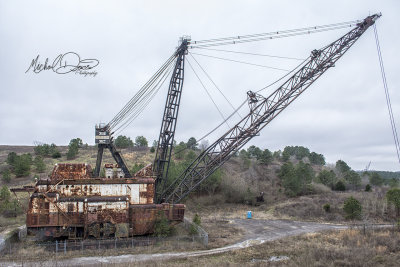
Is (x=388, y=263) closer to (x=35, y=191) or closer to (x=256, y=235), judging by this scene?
(x=256, y=235)

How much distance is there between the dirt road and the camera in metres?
13.6

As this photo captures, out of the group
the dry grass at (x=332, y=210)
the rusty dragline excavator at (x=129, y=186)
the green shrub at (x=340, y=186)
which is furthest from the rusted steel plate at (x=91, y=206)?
the green shrub at (x=340, y=186)

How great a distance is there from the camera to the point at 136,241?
16.4 meters

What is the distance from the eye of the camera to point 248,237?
18.9m

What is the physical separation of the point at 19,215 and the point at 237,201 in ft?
73.3

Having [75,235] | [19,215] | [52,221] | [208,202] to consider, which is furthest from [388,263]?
[19,215]

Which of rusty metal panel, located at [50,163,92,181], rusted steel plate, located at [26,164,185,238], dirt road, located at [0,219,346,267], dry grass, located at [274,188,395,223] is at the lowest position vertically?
dirt road, located at [0,219,346,267]

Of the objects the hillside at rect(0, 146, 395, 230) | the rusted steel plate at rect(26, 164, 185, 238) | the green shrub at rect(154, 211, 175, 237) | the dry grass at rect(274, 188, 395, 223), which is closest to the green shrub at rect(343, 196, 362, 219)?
the dry grass at rect(274, 188, 395, 223)

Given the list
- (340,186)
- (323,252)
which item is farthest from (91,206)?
(340,186)

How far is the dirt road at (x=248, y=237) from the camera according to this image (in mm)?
13583

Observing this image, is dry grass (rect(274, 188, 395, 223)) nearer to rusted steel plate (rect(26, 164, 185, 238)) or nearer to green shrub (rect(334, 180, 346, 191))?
green shrub (rect(334, 180, 346, 191))

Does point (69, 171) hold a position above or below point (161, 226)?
above

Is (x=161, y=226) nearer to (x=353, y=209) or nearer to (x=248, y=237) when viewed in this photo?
(x=248, y=237)

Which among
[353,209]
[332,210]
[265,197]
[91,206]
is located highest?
[91,206]
